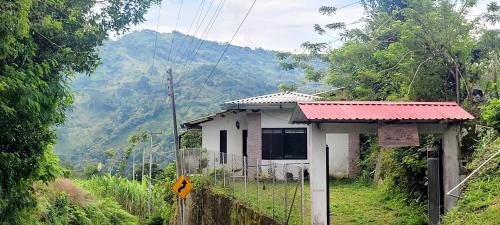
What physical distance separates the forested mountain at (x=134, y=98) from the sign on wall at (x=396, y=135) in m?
34.4

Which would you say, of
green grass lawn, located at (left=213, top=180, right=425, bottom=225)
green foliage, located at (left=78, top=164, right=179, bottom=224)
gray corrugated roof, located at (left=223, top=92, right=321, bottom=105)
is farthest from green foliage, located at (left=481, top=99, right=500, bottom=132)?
green foliage, located at (left=78, top=164, right=179, bottom=224)

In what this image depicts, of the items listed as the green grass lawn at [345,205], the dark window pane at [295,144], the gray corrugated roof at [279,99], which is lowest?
the green grass lawn at [345,205]

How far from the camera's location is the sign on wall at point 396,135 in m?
9.67

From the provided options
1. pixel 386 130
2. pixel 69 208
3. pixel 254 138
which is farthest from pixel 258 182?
pixel 69 208

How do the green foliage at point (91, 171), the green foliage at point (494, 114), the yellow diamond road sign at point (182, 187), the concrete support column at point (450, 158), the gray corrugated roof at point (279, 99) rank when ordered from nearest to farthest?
the green foliage at point (494, 114)
the concrete support column at point (450, 158)
the yellow diamond road sign at point (182, 187)
the gray corrugated roof at point (279, 99)
the green foliage at point (91, 171)

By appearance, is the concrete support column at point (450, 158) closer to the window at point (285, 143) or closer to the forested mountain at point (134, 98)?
the window at point (285, 143)

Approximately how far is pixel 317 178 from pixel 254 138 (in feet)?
34.5

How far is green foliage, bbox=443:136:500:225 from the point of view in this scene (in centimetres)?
754

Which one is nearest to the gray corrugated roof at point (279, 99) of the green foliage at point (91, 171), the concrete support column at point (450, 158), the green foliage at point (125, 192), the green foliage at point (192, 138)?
the green foliage at point (192, 138)

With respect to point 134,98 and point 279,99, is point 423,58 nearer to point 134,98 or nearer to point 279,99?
point 279,99

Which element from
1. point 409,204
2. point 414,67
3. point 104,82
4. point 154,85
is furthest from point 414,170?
point 104,82

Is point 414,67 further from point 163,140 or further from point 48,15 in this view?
point 163,140

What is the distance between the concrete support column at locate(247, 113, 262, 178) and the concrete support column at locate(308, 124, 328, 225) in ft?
33.7

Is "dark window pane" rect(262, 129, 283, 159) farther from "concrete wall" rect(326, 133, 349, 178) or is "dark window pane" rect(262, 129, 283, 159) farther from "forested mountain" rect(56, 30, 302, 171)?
"forested mountain" rect(56, 30, 302, 171)
